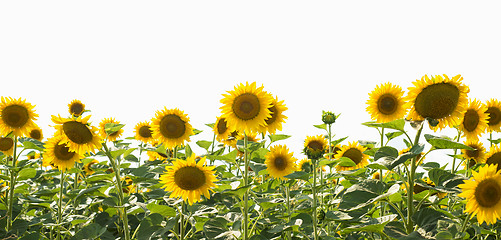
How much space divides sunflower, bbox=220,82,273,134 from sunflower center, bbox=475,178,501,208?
176cm

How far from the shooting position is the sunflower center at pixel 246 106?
347 cm

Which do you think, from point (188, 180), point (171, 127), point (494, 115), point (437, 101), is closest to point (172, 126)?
point (171, 127)

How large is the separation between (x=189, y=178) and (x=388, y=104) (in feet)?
7.21

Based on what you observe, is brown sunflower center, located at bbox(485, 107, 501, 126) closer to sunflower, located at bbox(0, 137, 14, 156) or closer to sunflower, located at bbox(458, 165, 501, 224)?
sunflower, located at bbox(458, 165, 501, 224)

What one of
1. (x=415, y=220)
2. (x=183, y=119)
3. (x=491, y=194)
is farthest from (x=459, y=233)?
(x=183, y=119)

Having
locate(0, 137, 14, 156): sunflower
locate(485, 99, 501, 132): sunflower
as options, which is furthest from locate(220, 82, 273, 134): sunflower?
locate(0, 137, 14, 156): sunflower

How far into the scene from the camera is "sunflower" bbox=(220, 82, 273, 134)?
3484 millimetres

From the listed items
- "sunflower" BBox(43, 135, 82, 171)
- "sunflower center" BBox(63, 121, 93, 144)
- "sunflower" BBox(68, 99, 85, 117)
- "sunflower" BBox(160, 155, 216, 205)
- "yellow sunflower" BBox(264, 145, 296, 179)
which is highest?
"sunflower" BBox(68, 99, 85, 117)

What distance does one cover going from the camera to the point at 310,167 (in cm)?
407

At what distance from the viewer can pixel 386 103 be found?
3980 millimetres

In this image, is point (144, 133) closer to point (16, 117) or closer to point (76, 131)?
point (16, 117)

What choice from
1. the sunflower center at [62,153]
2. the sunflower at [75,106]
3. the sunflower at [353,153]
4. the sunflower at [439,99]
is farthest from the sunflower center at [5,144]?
the sunflower at [439,99]

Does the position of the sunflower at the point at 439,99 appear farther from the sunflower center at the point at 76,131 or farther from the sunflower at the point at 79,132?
the sunflower center at the point at 76,131

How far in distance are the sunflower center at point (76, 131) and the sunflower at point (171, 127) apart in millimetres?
905
